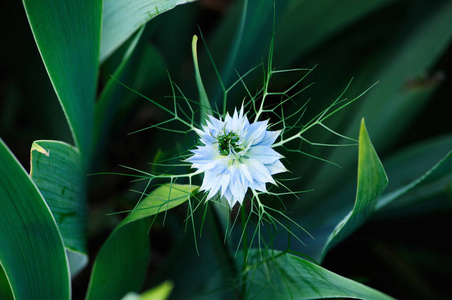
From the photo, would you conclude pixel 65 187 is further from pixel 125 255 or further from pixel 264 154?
pixel 264 154

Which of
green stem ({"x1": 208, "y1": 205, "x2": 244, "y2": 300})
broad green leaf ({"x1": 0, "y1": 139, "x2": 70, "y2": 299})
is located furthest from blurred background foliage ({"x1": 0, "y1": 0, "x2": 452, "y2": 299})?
broad green leaf ({"x1": 0, "y1": 139, "x2": 70, "y2": 299})

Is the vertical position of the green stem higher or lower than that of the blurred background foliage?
lower

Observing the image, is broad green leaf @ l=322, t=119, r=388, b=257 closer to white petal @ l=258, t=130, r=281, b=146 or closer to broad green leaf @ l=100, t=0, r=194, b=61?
white petal @ l=258, t=130, r=281, b=146

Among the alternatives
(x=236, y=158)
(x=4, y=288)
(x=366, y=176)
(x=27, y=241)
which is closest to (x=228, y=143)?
(x=236, y=158)

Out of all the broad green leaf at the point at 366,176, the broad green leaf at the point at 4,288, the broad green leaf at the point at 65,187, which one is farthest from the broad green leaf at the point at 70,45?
the broad green leaf at the point at 366,176

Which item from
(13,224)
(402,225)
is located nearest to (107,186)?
(13,224)

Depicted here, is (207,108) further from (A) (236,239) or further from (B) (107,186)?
(B) (107,186)
